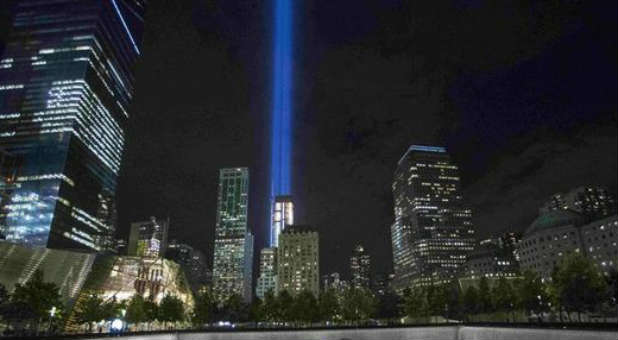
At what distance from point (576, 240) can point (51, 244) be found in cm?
20017

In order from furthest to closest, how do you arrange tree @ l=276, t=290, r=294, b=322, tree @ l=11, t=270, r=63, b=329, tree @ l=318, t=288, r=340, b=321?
tree @ l=318, t=288, r=340, b=321
tree @ l=276, t=290, r=294, b=322
tree @ l=11, t=270, r=63, b=329

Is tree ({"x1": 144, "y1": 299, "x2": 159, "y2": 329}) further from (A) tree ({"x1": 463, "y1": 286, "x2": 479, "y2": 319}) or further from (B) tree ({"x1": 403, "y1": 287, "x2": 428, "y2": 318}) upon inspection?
(A) tree ({"x1": 463, "y1": 286, "x2": 479, "y2": 319})

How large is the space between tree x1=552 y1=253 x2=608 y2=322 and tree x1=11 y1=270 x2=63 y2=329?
269 feet

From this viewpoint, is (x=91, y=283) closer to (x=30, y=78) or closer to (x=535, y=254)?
(x=30, y=78)

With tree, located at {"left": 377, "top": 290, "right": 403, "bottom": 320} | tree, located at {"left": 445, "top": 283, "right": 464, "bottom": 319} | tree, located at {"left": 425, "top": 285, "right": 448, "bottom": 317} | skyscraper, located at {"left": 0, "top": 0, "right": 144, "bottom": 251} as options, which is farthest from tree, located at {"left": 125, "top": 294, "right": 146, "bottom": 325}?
skyscraper, located at {"left": 0, "top": 0, "right": 144, "bottom": 251}

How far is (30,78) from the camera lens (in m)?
192

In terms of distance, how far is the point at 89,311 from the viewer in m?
77.2

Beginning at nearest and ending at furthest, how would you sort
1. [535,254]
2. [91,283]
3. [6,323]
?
[6,323] < [91,283] < [535,254]

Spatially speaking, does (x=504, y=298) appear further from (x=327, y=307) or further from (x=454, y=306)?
(x=327, y=307)

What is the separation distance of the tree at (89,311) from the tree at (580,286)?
79741 millimetres

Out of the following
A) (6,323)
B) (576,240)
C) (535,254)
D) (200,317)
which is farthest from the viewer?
(535,254)

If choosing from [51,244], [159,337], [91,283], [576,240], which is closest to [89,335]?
[159,337]

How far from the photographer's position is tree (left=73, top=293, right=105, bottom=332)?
254 ft

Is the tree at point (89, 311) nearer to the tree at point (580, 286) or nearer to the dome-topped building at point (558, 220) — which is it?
the tree at point (580, 286)
